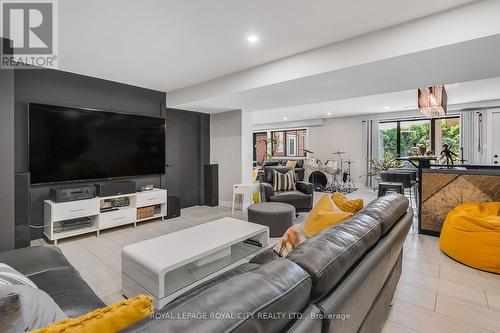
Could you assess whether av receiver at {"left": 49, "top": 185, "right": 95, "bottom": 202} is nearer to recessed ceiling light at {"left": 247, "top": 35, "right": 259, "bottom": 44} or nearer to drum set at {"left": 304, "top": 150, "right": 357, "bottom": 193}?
recessed ceiling light at {"left": 247, "top": 35, "right": 259, "bottom": 44}

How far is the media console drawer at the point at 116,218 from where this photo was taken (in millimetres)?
3457

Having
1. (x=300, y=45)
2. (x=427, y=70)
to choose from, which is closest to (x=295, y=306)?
(x=300, y=45)

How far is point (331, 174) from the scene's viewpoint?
773cm

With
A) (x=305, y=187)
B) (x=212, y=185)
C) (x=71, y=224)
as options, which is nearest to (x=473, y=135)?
(x=305, y=187)

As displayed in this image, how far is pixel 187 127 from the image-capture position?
529cm

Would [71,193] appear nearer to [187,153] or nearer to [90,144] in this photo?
[90,144]

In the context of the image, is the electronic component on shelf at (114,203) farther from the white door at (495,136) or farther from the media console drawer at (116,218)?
the white door at (495,136)

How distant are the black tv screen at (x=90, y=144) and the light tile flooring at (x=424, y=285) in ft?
3.11

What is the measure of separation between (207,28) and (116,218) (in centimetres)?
285

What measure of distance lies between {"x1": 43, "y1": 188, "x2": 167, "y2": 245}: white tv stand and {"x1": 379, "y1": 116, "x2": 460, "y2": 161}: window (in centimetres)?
643

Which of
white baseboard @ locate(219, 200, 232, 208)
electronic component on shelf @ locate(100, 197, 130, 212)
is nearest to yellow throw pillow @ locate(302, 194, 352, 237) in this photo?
electronic component on shelf @ locate(100, 197, 130, 212)

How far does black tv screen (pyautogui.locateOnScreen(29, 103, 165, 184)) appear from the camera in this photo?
316 centimetres

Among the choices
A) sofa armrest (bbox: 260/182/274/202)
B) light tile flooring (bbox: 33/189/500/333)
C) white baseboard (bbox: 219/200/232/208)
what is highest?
sofa armrest (bbox: 260/182/274/202)

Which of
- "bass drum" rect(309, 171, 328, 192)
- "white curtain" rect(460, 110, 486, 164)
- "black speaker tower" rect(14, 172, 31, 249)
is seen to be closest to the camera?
"black speaker tower" rect(14, 172, 31, 249)
